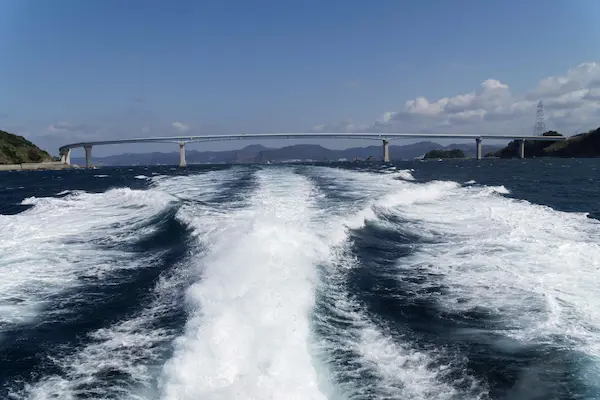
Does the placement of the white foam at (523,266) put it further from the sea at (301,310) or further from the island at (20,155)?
the island at (20,155)

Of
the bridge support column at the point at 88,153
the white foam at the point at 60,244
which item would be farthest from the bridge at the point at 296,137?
the white foam at the point at 60,244

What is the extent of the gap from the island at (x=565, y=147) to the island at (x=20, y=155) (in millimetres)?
136944

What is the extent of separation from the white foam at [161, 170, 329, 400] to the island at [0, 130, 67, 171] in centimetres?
10496

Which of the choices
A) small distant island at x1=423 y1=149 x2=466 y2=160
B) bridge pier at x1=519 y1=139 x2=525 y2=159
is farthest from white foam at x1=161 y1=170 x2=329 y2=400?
small distant island at x1=423 y1=149 x2=466 y2=160

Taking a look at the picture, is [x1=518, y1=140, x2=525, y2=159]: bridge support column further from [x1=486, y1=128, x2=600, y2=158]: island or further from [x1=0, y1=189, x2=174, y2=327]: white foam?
[x1=0, y1=189, x2=174, y2=327]: white foam

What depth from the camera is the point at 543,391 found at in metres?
5.24

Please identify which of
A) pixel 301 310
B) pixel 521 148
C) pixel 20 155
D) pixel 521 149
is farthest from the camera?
pixel 521 148

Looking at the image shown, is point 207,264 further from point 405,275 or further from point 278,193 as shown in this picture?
point 278,193

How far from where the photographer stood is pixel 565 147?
405ft

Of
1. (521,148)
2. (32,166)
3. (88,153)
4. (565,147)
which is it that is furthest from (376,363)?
(565,147)

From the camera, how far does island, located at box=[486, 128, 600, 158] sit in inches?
4562

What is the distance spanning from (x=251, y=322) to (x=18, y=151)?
123 metres

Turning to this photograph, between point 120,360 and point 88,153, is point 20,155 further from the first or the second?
point 120,360

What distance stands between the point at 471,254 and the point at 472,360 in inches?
233
